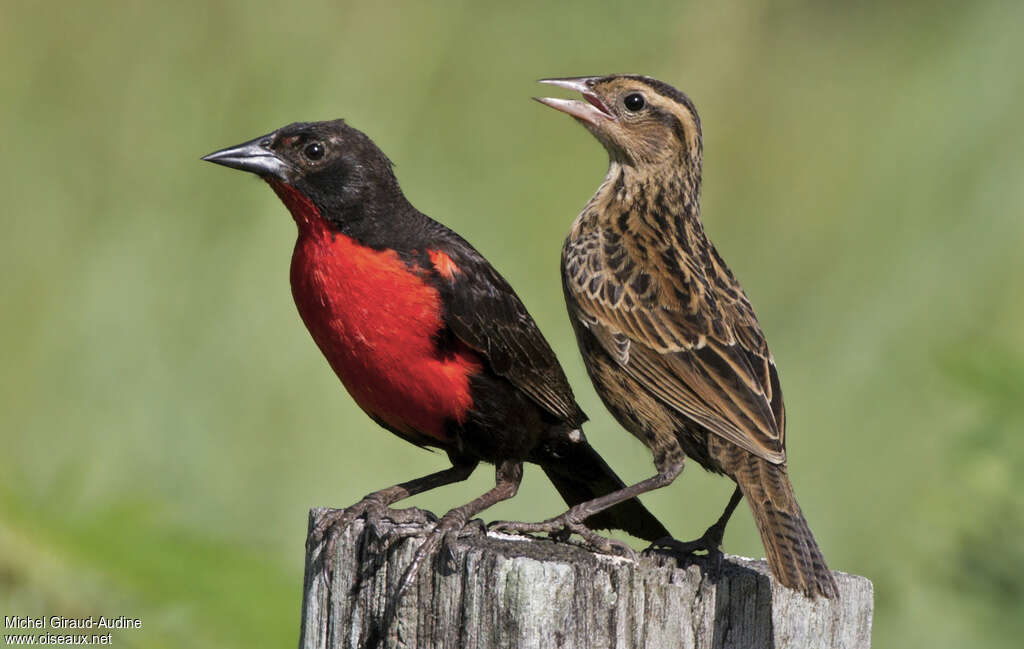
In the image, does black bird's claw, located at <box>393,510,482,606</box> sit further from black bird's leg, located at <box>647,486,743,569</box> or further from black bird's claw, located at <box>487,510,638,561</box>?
black bird's leg, located at <box>647,486,743,569</box>

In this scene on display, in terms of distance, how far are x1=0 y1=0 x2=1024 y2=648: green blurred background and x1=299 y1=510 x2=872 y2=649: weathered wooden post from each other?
4.52ft

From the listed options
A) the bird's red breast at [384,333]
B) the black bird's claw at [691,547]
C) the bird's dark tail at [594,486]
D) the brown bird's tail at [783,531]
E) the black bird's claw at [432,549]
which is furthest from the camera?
the bird's dark tail at [594,486]

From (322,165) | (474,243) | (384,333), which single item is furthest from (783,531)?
(474,243)

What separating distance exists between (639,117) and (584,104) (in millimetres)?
228

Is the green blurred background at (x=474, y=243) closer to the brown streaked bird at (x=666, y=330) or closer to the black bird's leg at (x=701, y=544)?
the brown streaked bird at (x=666, y=330)

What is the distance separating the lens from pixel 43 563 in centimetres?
488

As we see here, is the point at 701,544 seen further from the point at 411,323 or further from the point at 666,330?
the point at 411,323

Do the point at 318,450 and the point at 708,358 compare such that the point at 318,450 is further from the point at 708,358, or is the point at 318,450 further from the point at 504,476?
the point at 708,358

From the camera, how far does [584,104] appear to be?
18.9ft

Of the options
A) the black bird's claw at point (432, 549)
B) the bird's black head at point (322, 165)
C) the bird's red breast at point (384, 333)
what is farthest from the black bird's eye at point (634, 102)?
the black bird's claw at point (432, 549)

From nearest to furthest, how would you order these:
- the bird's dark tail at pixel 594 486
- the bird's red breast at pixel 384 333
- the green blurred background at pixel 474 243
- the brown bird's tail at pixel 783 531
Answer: the brown bird's tail at pixel 783 531
the bird's red breast at pixel 384 333
the bird's dark tail at pixel 594 486
the green blurred background at pixel 474 243

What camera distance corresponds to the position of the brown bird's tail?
405cm

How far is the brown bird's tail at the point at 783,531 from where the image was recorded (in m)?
4.05

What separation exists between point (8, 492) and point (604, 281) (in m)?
2.26
